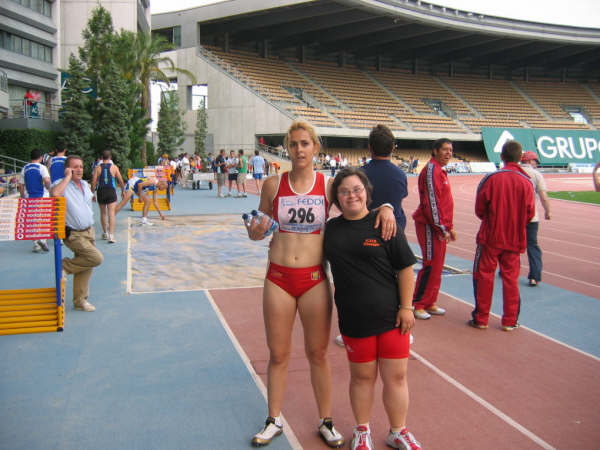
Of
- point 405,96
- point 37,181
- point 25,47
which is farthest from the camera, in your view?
point 405,96

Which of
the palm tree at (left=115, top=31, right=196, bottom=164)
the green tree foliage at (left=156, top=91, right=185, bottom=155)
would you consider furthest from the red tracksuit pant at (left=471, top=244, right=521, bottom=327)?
the green tree foliage at (left=156, top=91, right=185, bottom=155)

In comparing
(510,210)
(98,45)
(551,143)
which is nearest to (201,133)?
(98,45)

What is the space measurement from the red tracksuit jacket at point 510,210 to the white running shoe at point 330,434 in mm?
3179

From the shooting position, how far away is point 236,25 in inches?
1756

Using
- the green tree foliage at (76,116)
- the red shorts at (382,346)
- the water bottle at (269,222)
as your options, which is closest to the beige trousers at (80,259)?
the water bottle at (269,222)

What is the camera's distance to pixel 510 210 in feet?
18.9

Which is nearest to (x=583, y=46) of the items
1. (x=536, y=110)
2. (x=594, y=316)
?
(x=536, y=110)

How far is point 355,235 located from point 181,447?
5.75ft

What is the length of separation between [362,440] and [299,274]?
1094 millimetres

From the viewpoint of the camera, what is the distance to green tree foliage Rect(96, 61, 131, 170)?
2748 centimetres

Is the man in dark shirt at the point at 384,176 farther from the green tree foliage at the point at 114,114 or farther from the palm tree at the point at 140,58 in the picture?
the palm tree at the point at 140,58

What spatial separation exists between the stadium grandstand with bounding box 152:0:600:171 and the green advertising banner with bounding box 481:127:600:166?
0.12 meters

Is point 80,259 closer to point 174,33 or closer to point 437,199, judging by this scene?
point 437,199

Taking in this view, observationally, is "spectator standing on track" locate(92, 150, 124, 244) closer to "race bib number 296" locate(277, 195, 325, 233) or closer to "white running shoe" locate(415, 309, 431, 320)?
"white running shoe" locate(415, 309, 431, 320)
